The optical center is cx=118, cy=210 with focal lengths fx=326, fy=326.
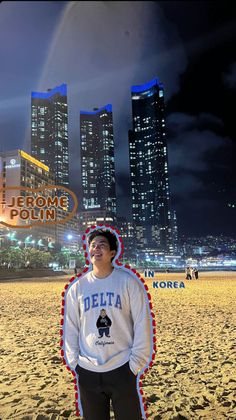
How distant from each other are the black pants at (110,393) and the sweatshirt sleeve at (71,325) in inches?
6.2

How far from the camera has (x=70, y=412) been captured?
399 cm

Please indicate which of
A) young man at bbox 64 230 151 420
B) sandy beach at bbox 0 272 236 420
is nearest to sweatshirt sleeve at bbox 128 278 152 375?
young man at bbox 64 230 151 420

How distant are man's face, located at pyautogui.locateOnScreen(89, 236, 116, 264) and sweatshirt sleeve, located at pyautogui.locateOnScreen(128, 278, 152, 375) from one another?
255 millimetres

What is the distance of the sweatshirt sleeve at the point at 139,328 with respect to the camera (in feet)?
7.28

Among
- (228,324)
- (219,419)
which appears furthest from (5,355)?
(228,324)

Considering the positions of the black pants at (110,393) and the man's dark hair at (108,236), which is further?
the man's dark hair at (108,236)

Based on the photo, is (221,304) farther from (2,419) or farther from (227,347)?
(2,419)

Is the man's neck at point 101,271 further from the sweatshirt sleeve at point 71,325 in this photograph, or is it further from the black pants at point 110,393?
the black pants at point 110,393

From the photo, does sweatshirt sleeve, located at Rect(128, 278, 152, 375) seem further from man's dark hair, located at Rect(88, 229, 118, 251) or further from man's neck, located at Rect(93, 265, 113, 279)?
man's dark hair, located at Rect(88, 229, 118, 251)

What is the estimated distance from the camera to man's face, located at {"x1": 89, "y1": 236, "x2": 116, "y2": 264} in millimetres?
2414

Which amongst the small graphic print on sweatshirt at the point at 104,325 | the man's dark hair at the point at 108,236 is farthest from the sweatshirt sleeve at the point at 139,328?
the man's dark hair at the point at 108,236

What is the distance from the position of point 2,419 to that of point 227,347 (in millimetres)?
4879

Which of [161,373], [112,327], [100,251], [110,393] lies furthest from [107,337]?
[161,373]

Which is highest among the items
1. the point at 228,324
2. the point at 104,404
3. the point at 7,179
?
the point at 7,179
